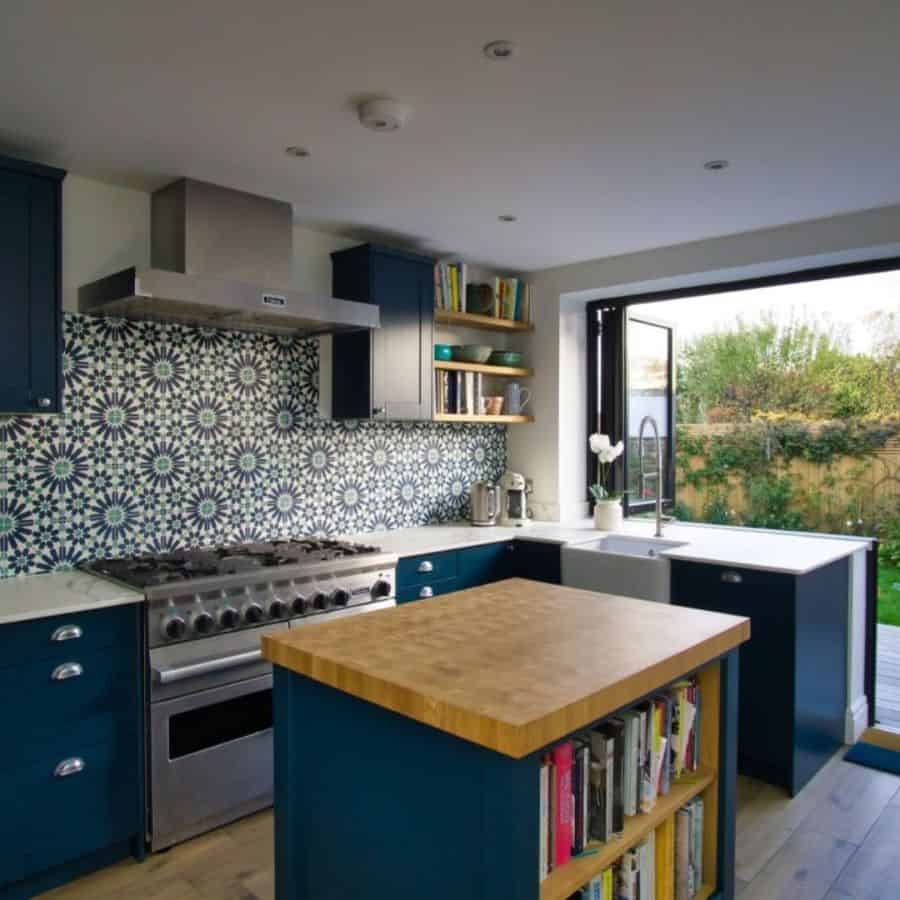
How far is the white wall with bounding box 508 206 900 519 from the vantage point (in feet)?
12.0

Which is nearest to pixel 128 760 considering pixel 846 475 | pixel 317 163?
pixel 317 163

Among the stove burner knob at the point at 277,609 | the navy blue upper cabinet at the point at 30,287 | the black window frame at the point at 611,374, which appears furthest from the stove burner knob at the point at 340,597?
the black window frame at the point at 611,374

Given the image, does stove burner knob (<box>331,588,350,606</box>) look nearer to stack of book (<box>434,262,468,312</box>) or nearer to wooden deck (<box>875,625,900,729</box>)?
stack of book (<box>434,262,468,312</box>)

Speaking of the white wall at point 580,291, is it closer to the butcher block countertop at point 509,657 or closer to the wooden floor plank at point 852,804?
the wooden floor plank at point 852,804

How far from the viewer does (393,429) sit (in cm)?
425

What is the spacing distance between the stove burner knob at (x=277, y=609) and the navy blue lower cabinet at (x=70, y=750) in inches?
19.6

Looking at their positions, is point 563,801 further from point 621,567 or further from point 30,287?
point 30,287

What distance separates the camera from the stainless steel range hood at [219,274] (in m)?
2.75

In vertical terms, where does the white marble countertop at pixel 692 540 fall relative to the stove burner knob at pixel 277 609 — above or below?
above

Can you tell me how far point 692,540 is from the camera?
3902 millimetres

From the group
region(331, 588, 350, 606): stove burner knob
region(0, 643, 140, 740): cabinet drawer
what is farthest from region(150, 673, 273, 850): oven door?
region(331, 588, 350, 606): stove burner knob

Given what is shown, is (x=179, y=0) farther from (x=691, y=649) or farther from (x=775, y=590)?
(x=775, y=590)

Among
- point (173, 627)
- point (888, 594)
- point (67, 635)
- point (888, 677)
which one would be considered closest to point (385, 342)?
point (173, 627)

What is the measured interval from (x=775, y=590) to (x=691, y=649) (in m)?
1.55
